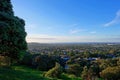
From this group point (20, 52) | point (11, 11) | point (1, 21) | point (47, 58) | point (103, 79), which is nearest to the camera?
point (1, 21)

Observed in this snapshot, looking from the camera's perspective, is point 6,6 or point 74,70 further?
point 74,70

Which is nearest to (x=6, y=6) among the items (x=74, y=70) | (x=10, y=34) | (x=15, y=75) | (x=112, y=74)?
(x=10, y=34)

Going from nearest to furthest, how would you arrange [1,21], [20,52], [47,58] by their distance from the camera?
1. [1,21]
2. [20,52]
3. [47,58]

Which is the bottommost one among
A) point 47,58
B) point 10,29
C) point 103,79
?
point 103,79

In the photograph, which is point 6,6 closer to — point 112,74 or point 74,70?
point 112,74

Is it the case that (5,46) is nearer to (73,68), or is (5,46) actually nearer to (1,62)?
(1,62)

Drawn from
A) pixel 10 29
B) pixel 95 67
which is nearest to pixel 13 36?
A: pixel 10 29

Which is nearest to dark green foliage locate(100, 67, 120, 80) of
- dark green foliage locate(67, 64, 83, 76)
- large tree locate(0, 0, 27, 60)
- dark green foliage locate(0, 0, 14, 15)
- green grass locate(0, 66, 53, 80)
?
dark green foliage locate(67, 64, 83, 76)

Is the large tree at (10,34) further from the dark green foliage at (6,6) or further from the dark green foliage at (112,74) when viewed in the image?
the dark green foliage at (112,74)
